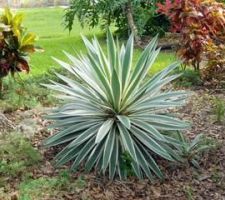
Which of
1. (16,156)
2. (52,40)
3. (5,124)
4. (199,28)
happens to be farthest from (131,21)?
(16,156)

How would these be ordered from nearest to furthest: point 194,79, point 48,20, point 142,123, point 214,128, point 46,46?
point 142,123, point 214,128, point 194,79, point 46,46, point 48,20

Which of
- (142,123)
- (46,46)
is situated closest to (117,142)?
(142,123)

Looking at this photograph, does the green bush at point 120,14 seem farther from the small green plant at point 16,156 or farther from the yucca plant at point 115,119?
the small green plant at point 16,156

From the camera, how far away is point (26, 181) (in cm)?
440

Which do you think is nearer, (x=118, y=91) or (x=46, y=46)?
(x=118, y=91)

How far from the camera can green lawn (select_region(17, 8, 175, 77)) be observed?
889 centimetres

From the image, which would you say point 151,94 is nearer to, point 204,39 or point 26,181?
point 26,181

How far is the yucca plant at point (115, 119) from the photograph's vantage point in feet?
14.6

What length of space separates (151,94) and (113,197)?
1046 millimetres

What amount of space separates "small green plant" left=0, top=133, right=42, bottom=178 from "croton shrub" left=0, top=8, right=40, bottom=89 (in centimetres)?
158

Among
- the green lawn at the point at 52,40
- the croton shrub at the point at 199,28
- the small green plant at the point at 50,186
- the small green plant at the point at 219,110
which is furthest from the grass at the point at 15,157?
the croton shrub at the point at 199,28

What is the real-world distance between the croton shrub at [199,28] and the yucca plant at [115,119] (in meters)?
2.36

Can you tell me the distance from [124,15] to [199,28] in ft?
14.5

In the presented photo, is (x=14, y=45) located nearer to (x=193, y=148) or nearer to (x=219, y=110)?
(x=219, y=110)
